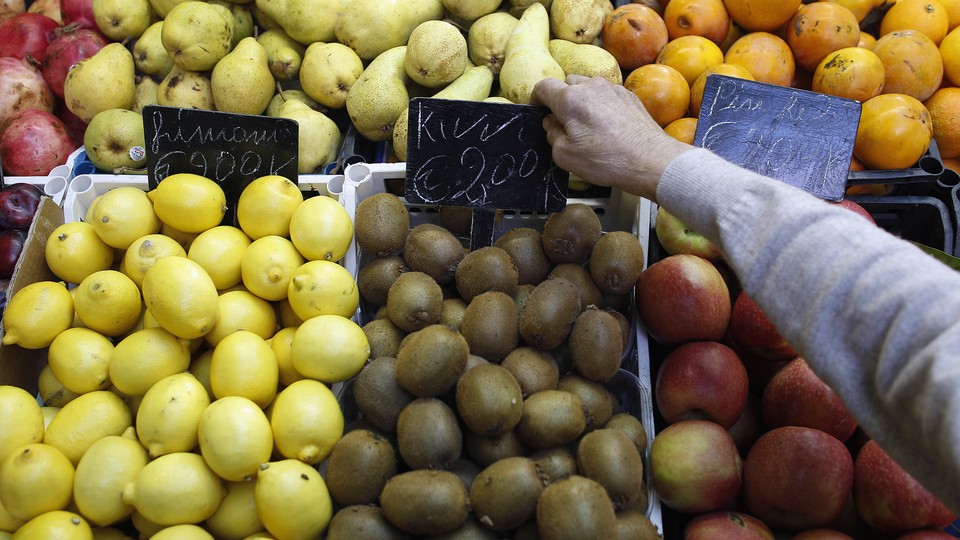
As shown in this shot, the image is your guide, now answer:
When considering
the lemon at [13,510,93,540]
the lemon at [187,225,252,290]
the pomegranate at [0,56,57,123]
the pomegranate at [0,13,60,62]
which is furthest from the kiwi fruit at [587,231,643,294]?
the pomegranate at [0,13,60,62]

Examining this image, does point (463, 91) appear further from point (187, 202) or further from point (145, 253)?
point (145, 253)

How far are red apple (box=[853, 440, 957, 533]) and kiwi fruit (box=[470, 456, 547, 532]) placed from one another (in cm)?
73

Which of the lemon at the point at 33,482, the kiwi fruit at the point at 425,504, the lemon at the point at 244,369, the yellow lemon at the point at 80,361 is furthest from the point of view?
the yellow lemon at the point at 80,361

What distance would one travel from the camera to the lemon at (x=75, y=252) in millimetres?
1659

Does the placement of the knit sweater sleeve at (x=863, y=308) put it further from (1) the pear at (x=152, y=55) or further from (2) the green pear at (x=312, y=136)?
(1) the pear at (x=152, y=55)

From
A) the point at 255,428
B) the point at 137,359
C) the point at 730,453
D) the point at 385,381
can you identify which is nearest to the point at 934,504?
the point at 730,453

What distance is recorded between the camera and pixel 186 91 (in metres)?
Result: 2.25

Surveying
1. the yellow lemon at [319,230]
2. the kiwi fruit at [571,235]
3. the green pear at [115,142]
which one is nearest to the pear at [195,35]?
the green pear at [115,142]

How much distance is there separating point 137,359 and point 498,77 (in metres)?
1.56

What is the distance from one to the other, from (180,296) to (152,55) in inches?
58.5

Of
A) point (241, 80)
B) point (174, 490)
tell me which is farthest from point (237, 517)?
point (241, 80)

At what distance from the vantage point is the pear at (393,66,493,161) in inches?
81.4

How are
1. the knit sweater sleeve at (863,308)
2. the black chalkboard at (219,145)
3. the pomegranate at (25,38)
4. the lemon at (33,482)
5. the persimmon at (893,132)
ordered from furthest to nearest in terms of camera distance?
1. the pomegranate at (25,38)
2. the persimmon at (893,132)
3. the black chalkboard at (219,145)
4. the lemon at (33,482)
5. the knit sweater sleeve at (863,308)

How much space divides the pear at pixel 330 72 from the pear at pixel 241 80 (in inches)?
6.2
